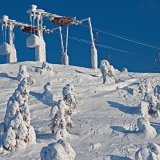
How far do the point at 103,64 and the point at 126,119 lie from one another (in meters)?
9.53

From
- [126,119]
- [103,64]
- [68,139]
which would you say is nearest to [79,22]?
[103,64]

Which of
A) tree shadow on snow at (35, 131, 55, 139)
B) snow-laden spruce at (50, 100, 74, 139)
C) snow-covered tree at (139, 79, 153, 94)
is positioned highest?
snow-covered tree at (139, 79, 153, 94)

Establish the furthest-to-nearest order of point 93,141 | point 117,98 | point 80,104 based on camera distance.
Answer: point 117,98, point 80,104, point 93,141

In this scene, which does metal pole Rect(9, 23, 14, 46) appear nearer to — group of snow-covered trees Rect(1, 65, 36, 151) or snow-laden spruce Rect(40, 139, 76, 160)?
group of snow-covered trees Rect(1, 65, 36, 151)

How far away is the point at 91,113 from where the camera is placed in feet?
80.1

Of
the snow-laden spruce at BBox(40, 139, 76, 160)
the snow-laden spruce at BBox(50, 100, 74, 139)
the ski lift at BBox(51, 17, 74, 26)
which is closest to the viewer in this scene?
the snow-laden spruce at BBox(40, 139, 76, 160)

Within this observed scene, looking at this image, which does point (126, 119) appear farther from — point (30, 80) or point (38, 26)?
point (38, 26)

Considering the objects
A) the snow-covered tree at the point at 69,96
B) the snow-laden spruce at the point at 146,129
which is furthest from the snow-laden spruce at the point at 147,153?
the snow-covered tree at the point at 69,96

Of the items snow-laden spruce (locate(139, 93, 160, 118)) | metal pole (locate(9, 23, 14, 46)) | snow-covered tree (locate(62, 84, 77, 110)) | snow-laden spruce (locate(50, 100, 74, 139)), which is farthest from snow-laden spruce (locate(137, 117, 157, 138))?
metal pole (locate(9, 23, 14, 46))

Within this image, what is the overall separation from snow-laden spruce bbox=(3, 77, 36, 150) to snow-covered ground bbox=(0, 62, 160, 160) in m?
0.35

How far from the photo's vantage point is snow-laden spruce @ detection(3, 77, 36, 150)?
17.4 meters

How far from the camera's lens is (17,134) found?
57.9 feet

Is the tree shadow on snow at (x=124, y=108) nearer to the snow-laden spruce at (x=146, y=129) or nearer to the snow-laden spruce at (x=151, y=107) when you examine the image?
the snow-laden spruce at (x=151, y=107)

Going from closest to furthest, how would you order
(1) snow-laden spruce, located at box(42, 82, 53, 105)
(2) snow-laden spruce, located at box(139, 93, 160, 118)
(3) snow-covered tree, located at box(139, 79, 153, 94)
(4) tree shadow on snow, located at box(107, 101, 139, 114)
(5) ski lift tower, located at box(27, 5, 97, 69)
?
(2) snow-laden spruce, located at box(139, 93, 160, 118) < (4) tree shadow on snow, located at box(107, 101, 139, 114) < (1) snow-laden spruce, located at box(42, 82, 53, 105) < (3) snow-covered tree, located at box(139, 79, 153, 94) < (5) ski lift tower, located at box(27, 5, 97, 69)
